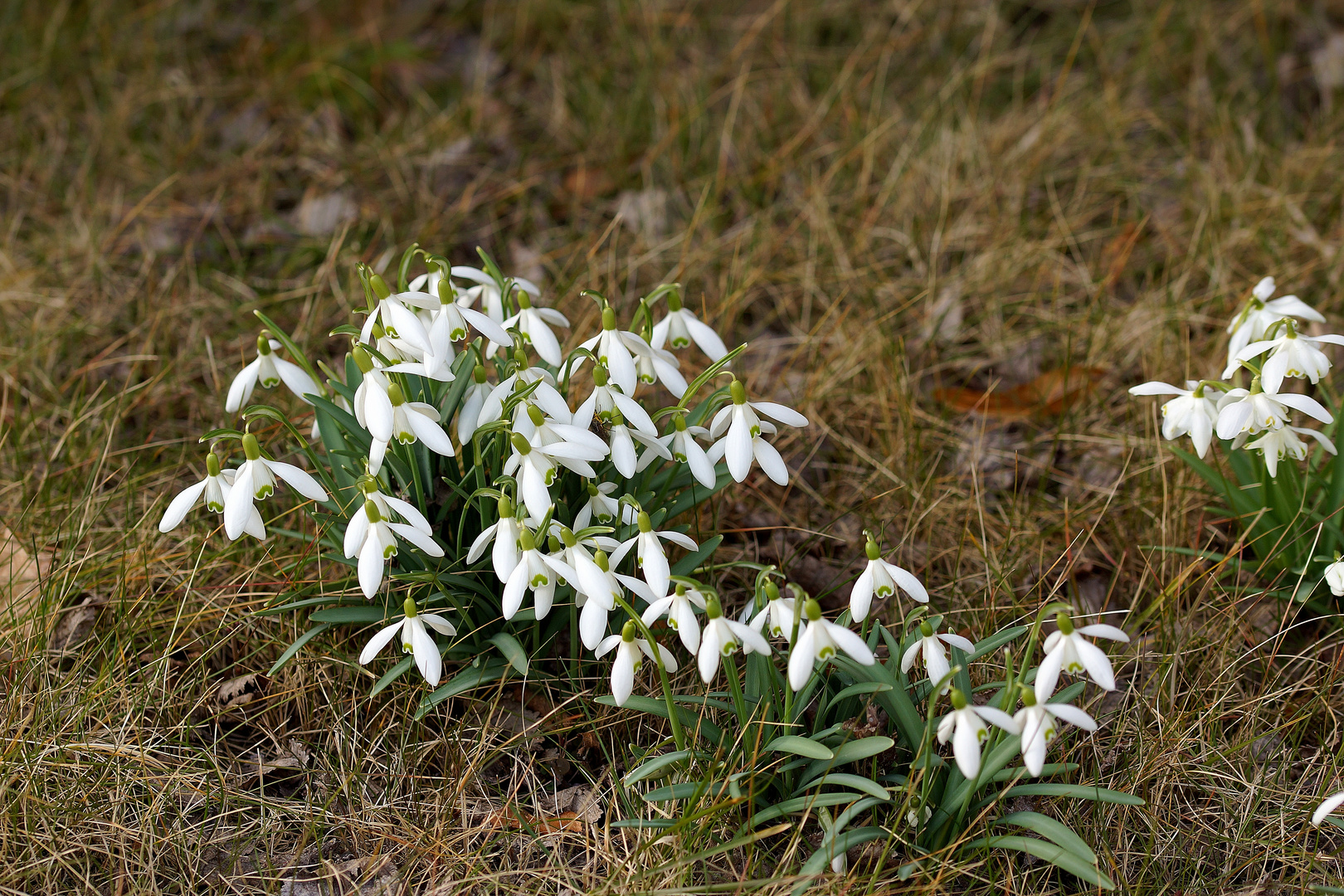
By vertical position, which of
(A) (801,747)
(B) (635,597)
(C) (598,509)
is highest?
(C) (598,509)

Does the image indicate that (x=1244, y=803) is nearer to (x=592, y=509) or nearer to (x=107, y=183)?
(x=592, y=509)

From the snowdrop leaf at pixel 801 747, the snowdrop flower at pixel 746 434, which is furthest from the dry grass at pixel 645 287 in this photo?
the snowdrop flower at pixel 746 434

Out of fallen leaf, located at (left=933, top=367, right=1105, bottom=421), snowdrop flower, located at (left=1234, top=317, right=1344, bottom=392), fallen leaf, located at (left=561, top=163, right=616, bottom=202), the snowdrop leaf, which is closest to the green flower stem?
the snowdrop leaf

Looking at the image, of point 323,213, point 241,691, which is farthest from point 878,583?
point 323,213

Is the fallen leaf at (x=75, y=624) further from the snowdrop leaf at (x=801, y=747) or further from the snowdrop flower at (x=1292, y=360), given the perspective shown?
the snowdrop flower at (x=1292, y=360)

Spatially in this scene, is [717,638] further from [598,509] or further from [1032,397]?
[1032,397]

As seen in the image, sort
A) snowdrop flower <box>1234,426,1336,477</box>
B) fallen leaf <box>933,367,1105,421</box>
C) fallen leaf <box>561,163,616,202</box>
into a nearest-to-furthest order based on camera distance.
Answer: snowdrop flower <box>1234,426,1336,477</box> → fallen leaf <box>933,367,1105,421</box> → fallen leaf <box>561,163,616,202</box>

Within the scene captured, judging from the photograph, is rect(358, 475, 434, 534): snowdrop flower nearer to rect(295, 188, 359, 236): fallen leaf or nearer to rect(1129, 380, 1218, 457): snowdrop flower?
rect(1129, 380, 1218, 457): snowdrop flower
